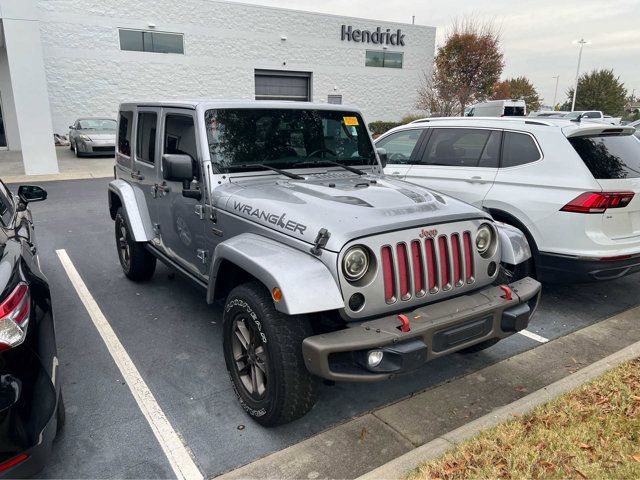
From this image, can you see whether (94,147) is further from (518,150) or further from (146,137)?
(518,150)

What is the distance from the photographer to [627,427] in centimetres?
284

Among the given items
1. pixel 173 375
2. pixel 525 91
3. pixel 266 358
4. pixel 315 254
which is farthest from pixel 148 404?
pixel 525 91

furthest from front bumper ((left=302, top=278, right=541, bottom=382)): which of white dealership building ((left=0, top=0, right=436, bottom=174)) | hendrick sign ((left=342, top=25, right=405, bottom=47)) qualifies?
hendrick sign ((left=342, top=25, right=405, bottom=47))

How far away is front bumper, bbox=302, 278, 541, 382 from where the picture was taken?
8.21ft

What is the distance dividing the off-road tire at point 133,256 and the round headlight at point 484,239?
3.51 metres

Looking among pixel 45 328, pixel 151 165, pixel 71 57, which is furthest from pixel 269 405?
pixel 71 57

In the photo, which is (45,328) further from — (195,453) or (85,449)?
(195,453)

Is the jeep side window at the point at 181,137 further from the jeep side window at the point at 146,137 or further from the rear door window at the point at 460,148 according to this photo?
the rear door window at the point at 460,148

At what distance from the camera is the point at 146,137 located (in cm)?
478

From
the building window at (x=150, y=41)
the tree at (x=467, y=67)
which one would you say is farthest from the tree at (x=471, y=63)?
the building window at (x=150, y=41)

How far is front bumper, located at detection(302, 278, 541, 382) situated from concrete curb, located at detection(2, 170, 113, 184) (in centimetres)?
1325

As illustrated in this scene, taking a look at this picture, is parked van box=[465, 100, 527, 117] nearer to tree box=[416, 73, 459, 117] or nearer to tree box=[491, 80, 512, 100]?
tree box=[416, 73, 459, 117]

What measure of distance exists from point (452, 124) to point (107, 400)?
472 cm

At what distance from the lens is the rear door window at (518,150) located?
4.91 m
